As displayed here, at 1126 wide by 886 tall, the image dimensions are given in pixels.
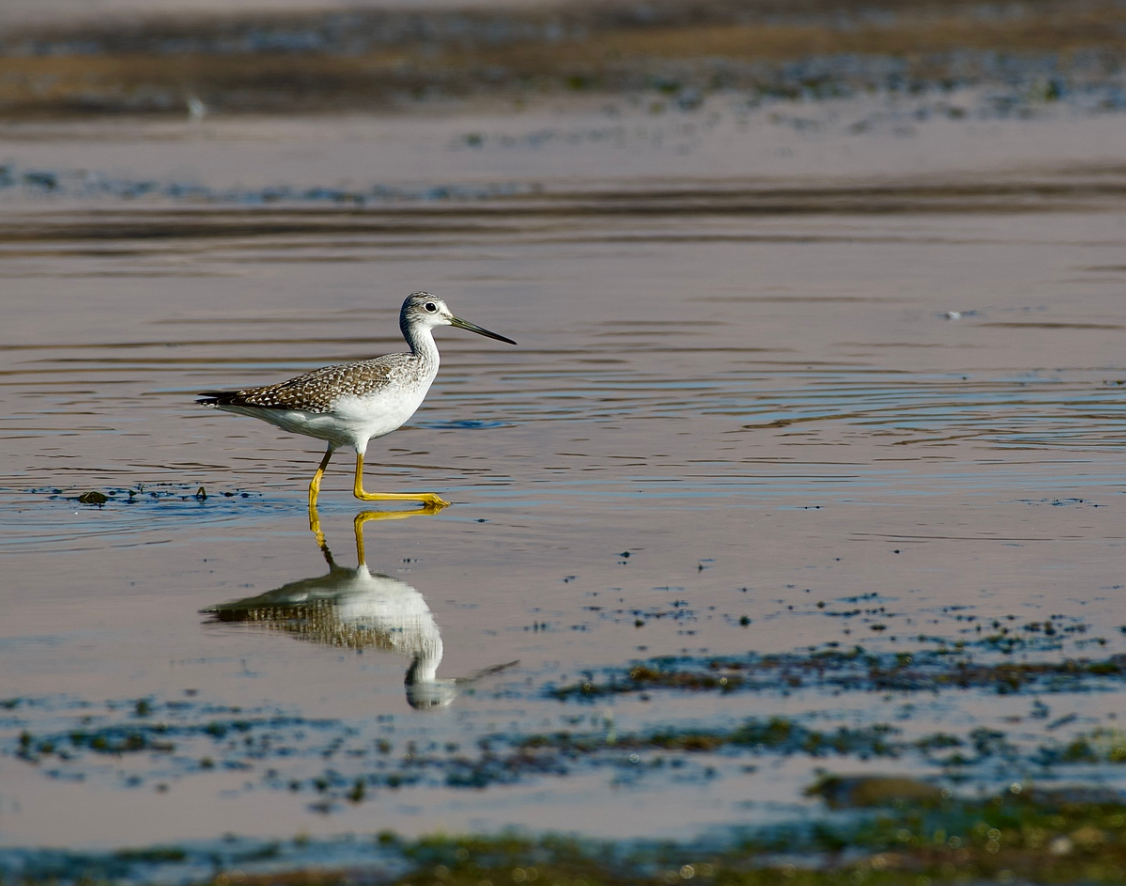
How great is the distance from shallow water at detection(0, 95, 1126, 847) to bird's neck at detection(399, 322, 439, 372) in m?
0.79

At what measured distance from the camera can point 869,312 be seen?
17406 millimetres

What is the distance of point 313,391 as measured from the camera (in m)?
11.0

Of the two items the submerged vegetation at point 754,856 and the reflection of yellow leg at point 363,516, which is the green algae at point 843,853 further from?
the reflection of yellow leg at point 363,516

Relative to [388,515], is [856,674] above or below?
below

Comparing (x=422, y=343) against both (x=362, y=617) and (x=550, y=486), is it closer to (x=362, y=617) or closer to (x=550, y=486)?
(x=550, y=486)

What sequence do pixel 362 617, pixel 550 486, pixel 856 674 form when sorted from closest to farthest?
pixel 856 674 < pixel 362 617 < pixel 550 486

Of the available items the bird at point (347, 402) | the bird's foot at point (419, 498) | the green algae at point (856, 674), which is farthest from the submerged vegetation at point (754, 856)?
the bird at point (347, 402)

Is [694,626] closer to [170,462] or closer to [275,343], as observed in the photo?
[170,462]

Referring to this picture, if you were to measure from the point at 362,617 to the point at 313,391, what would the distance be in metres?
2.59

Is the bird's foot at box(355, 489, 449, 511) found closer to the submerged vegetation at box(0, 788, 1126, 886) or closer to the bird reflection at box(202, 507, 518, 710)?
the bird reflection at box(202, 507, 518, 710)

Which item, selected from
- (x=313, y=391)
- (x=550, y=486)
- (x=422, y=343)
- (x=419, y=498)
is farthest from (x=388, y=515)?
(x=422, y=343)

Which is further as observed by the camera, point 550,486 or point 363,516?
point 550,486

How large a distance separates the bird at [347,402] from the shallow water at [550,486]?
376mm

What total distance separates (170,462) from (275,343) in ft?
14.1
